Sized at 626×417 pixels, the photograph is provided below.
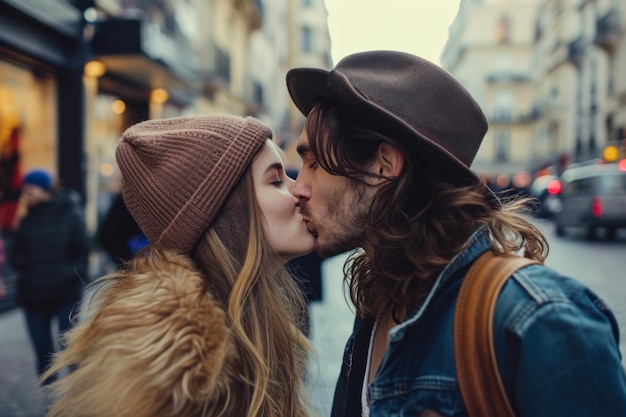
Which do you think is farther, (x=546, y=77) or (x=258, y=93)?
(x=546, y=77)

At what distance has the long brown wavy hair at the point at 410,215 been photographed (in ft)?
4.99

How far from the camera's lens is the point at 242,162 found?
1876 millimetres

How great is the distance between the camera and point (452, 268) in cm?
142

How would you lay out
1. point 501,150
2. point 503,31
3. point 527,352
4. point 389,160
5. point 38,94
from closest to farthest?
1. point 527,352
2. point 389,160
3. point 38,94
4. point 501,150
5. point 503,31

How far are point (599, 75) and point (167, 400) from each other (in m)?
33.3

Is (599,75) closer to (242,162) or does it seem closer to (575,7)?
(575,7)

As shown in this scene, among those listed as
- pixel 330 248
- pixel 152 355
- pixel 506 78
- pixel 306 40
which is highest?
pixel 306 40

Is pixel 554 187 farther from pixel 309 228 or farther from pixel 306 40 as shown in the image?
pixel 306 40

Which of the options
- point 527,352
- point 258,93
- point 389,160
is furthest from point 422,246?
point 258,93

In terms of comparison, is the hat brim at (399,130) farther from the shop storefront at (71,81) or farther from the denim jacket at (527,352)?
the shop storefront at (71,81)

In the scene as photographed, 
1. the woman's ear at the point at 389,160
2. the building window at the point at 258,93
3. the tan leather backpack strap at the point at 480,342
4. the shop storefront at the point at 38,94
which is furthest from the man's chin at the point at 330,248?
the building window at the point at 258,93

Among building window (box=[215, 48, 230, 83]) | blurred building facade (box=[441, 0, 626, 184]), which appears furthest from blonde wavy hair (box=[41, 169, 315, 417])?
blurred building facade (box=[441, 0, 626, 184])

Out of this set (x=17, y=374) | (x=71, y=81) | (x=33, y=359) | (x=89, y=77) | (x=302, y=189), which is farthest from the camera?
(x=89, y=77)

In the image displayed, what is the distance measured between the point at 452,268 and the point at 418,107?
17.3 inches
